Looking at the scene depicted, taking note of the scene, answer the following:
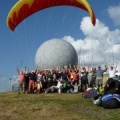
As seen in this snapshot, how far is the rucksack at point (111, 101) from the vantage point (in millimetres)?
11875

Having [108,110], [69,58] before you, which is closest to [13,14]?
[108,110]

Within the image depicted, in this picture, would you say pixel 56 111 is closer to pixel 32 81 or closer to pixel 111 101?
pixel 111 101

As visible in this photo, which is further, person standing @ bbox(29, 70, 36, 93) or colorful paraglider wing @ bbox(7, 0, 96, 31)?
person standing @ bbox(29, 70, 36, 93)

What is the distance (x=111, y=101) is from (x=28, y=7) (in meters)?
8.98

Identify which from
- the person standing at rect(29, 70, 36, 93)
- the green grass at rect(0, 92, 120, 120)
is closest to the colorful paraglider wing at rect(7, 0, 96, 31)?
the person standing at rect(29, 70, 36, 93)

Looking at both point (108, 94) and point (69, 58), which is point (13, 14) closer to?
point (108, 94)

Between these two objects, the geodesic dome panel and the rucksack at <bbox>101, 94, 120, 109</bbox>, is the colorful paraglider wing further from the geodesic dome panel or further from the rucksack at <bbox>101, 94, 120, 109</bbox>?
the geodesic dome panel

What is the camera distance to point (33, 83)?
19.9 m

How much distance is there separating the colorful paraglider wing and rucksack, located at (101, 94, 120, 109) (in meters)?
5.75

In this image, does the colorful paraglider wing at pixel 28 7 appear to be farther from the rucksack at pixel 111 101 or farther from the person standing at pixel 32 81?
the rucksack at pixel 111 101

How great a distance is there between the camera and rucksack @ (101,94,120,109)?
11.9 metres

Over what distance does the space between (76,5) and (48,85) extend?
5.67 m

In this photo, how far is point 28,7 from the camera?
1828cm

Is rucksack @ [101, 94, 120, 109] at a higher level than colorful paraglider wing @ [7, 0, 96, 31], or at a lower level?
lower
